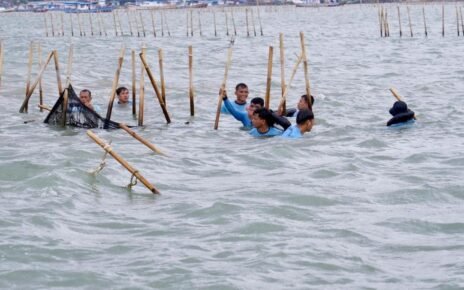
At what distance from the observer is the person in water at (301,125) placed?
14.8 metres

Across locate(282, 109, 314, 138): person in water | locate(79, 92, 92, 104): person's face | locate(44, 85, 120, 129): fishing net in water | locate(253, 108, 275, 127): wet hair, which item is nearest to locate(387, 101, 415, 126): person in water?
locate(282, 109, 314, 138): person in water

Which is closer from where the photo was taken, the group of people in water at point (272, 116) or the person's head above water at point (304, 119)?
the person's head above water at point (304, 119)

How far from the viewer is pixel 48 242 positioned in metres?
9.12

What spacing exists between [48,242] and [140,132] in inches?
301

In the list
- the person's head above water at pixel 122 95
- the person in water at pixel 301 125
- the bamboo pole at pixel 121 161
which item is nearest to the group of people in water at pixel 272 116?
the person in water at pixel 301 125

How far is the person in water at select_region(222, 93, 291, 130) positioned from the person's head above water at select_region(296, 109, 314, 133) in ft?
0.80

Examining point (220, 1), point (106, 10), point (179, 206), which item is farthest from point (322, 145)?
point (220, 1)

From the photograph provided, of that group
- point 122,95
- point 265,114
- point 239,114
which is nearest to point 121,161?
point 265,114

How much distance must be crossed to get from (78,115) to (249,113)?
2.95 m

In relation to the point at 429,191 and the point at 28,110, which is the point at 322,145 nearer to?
the point at 429,191

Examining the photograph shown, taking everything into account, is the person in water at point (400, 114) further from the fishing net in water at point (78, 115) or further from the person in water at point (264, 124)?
the fishing net in water at point (78, 115)

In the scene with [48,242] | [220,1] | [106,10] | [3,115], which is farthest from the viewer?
[220,1]

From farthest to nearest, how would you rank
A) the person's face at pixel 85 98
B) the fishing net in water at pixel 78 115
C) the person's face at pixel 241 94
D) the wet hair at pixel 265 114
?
the person's face at pixel 85 98, the person's face at pixel 241 94, the fishing net in water at pixel 78 115, the wet hair at pixel 265 114

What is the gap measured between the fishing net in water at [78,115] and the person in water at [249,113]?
1871 millimetres
